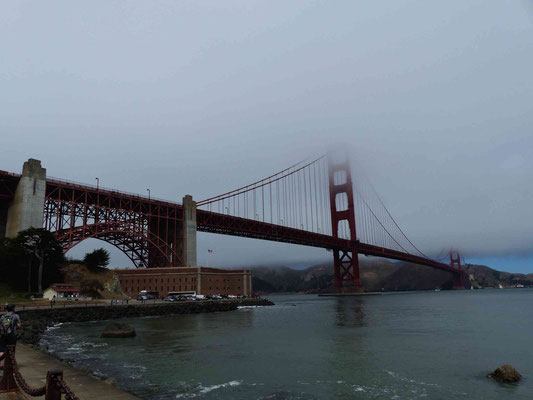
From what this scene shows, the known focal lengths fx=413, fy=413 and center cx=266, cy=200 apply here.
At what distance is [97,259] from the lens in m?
72.1

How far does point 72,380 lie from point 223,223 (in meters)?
88.2

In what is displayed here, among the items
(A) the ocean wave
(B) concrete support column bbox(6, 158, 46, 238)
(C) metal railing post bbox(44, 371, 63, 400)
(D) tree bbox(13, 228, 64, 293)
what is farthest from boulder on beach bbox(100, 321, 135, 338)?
(B) concrete support column bbox(6, 158, 46, 238)

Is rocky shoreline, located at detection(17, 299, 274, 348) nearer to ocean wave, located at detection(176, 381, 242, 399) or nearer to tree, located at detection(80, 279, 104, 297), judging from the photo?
tree, located at detection(80, 279, 104, 297)

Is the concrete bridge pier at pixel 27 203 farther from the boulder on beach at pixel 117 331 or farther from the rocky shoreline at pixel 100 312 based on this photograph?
the boulder on beach at pixel 117 331

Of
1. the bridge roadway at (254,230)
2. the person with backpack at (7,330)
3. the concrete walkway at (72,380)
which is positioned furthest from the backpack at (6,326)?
the bridge roadway at (254,230)

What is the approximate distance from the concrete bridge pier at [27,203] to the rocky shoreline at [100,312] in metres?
20.3

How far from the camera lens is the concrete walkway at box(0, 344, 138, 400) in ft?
34.9

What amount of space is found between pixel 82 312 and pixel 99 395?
4303cm

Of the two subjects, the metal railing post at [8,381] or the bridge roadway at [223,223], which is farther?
the bridge roadway at [223,223]

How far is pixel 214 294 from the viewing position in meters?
91.4

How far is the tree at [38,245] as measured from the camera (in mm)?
55719

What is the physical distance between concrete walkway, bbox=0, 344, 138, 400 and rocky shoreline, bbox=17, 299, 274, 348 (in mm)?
11920

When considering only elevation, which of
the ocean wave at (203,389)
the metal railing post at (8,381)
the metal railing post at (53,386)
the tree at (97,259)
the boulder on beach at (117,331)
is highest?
the tree at (97,259)

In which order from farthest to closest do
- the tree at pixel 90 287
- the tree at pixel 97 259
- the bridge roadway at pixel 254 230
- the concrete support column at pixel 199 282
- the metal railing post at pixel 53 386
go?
1. the bridge roadway at pixel 254 230
2. the concrete support column at pixel 199 282
3. the tree at pixel 97 259
4. the tree at pixel 90 287
5. the metal railing post at pixel 53 386
